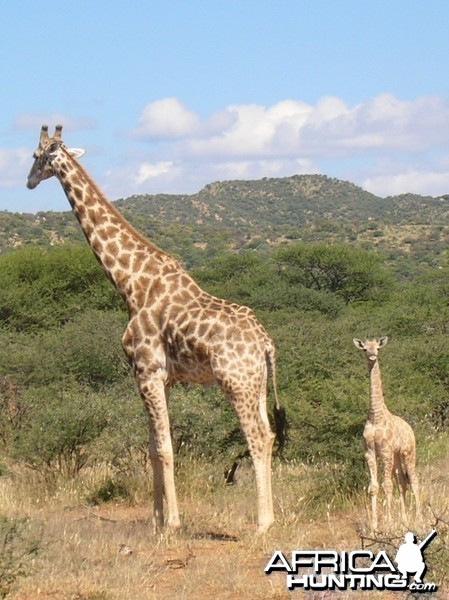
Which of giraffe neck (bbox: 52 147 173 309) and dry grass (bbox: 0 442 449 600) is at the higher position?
giraffe neck (bbox: 52 147 173 309)

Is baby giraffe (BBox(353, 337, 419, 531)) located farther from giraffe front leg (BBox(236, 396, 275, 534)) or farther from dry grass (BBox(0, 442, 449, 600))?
giraffe front leg (BBox(236, 396, 275, 534))

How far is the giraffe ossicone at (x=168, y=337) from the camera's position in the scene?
794 centimetres

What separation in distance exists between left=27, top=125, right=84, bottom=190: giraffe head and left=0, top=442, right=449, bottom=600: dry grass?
289 centimetres

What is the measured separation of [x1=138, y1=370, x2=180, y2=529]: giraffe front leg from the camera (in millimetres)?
8219

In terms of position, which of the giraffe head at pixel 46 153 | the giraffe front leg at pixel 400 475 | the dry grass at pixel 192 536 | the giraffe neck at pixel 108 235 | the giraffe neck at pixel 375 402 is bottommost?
the dry grass at pixel 192 536

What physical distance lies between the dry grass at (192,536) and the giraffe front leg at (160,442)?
0.63 feet

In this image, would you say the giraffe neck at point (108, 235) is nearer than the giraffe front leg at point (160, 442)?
No

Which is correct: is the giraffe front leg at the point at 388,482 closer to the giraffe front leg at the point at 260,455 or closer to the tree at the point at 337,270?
the giraffe front leg at the point at 260,455

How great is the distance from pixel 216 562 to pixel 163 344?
1885 mm

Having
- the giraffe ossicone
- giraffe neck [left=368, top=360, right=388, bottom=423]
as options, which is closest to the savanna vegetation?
the giraffe ossicone

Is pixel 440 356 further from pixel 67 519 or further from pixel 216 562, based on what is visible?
pixel 216 562

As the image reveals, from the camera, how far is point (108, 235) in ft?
29.1

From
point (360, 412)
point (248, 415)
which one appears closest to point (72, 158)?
point (248, 415)

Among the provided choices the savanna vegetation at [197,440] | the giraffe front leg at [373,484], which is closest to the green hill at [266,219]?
the savanna vegetation at [197,440]
